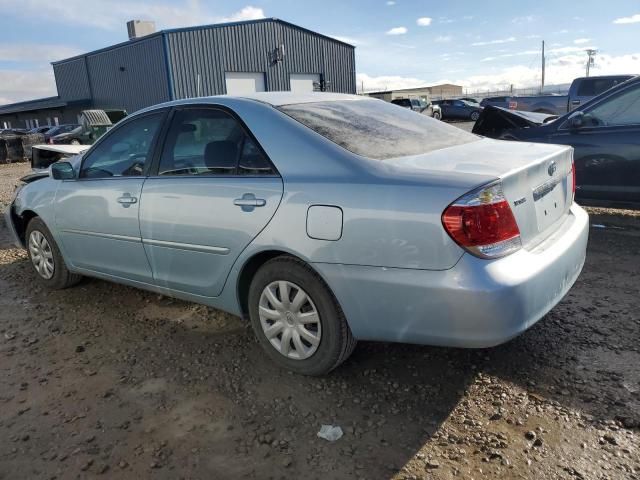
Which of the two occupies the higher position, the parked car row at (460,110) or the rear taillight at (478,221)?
the parked car row at (460,110)

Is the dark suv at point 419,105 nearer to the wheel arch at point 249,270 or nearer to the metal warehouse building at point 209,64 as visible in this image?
the metal warehouse building at point 209,64

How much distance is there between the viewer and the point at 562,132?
19.1 ft

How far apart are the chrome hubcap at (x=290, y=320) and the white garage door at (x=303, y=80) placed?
25.5 m

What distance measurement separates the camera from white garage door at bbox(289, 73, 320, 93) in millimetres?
27359

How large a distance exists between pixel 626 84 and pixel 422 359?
419 cm

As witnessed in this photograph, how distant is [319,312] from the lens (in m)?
2.70

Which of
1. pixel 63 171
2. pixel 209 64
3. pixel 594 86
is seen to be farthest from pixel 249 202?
pixel 209 64

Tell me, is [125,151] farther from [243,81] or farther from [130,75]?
[130,75]

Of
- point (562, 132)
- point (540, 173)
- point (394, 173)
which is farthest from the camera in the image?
point (562, 132)

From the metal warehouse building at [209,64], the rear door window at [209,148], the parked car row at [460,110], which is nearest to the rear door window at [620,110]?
the rear door window at [209,148]

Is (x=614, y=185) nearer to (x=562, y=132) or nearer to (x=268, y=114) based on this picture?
(x=562, y=132)

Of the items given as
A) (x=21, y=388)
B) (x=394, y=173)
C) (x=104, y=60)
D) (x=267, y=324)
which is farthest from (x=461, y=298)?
(x=104, y=60)

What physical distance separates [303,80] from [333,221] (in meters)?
26.9

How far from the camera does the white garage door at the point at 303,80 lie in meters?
27.4
